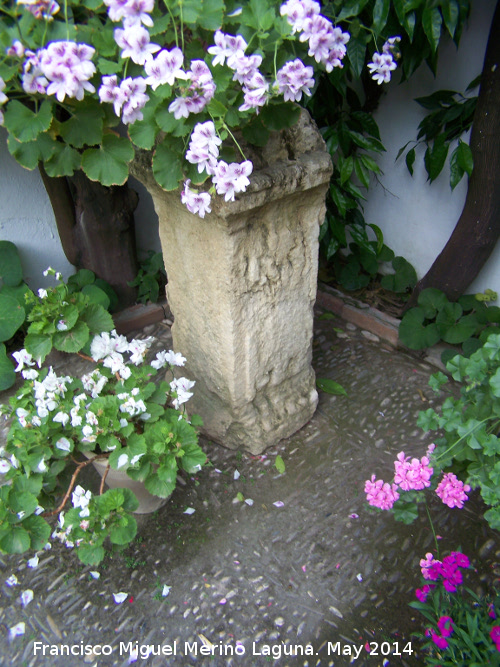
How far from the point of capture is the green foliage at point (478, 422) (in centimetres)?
138

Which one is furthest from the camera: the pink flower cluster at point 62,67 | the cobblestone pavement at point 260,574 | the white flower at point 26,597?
the white flower at point 26,597

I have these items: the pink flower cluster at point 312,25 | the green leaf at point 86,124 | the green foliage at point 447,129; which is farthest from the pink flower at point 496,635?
the green foliage at point 447,129

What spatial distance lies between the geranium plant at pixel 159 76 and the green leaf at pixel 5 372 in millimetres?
1314

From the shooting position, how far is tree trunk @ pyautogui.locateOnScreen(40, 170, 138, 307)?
2621 millimetres

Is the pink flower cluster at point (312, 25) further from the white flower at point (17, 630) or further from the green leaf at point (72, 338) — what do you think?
the white flower at point (17, 630)

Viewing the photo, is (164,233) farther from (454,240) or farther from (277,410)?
(454,240)

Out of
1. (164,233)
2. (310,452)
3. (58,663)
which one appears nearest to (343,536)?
(310,452)

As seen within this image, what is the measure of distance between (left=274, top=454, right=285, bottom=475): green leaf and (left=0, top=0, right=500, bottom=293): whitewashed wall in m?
1.39

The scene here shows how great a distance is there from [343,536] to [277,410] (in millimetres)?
552

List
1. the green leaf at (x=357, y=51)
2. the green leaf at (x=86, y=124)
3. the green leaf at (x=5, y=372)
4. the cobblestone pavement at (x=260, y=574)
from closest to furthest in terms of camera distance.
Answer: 1. the green leaf at (x=86, y=124)
2. the cobblestone pavement at (x=260, y=574)
3. the green leaf at (x=357, y=51)
4. the green leaf at (x=5, y=372)

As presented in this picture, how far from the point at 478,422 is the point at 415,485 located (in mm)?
248

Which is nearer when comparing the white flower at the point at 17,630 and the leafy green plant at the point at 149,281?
the white flower at the point at 17,630

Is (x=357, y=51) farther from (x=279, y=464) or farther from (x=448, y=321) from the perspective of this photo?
(x=279, y=464)

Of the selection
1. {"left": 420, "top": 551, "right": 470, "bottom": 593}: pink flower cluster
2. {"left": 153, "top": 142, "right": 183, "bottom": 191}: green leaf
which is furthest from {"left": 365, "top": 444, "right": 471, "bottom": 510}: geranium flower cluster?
{"left": 153, "top": 142, "right": 183, "bottom": 191}: green leaf
